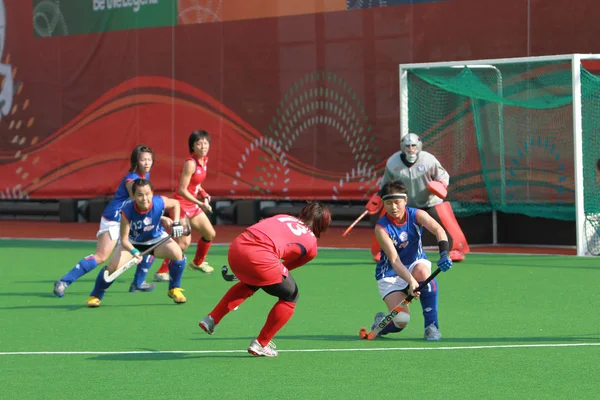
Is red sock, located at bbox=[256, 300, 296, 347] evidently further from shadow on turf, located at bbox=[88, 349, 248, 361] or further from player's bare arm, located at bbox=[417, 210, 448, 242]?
player's bare arm, located at bbox=[417, 210, 448, 242]

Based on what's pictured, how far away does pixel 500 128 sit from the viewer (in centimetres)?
1556

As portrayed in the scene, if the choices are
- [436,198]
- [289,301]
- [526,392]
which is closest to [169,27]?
[436,198]

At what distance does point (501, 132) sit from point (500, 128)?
0.06 metres

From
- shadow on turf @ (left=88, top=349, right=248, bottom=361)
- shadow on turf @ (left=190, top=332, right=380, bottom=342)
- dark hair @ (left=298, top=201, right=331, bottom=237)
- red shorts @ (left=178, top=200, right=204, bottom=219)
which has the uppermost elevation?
dark hair @ (left=298, top=201, right=331, bottom=237)

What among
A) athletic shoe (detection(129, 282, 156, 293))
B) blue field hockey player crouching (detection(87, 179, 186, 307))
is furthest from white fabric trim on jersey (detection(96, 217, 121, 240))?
blue field hockey player crouching (detection(87, 179, 186, 307))

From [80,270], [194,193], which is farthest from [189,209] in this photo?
[80,270]

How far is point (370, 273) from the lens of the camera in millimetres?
12359

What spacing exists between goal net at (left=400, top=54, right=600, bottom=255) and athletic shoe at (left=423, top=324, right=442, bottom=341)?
23.2 feet

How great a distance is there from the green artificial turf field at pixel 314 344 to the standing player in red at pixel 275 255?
271 millimetres

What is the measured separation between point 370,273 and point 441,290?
176 centimetres

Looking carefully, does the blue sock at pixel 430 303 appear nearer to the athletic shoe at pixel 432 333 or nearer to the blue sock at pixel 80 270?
the athletic shoe at pixel 432 333

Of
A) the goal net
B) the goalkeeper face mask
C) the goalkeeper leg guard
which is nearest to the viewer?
the goalkeeper face mask

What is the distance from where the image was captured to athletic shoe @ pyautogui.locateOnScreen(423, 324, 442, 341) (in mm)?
7801

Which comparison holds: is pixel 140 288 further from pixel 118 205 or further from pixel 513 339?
pixel 513 339
